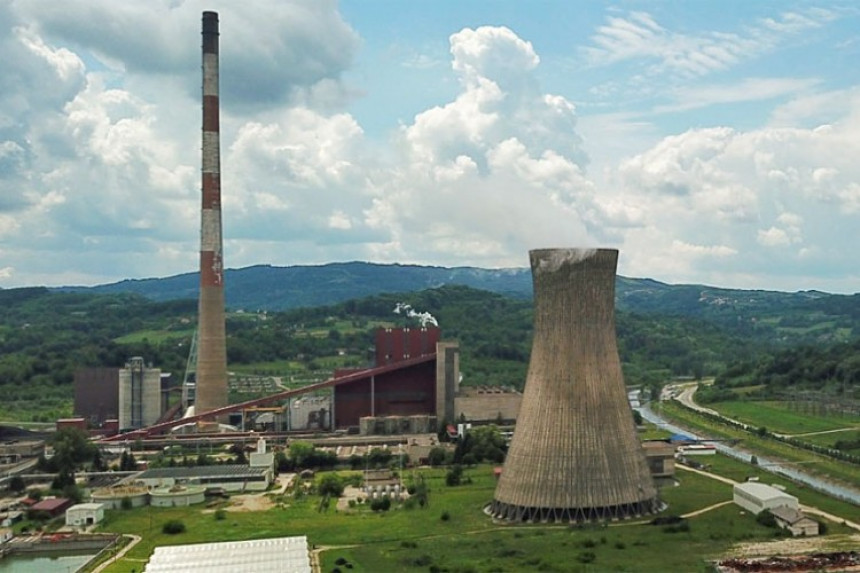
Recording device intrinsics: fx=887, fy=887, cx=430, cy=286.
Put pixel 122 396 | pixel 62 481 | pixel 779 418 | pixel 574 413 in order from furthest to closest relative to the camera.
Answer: pixel 779 418 < pixel 122 396 < pixel 62 481 < pixel 574 413

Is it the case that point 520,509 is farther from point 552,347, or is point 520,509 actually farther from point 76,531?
point 76,531

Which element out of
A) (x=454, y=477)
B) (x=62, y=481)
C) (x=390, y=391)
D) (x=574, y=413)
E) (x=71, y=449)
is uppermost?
(x=574, y=413)

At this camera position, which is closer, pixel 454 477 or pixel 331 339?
pixel 454 477

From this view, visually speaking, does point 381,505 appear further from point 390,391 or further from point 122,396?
point 122,396

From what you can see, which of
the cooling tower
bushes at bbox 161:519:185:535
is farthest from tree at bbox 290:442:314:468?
the cooling tower

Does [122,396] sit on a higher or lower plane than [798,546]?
higher

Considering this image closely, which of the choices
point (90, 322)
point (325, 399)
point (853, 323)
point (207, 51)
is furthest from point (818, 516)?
point (853, 323)

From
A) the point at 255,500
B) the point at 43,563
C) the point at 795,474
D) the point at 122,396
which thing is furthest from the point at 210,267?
the point at 795,474
